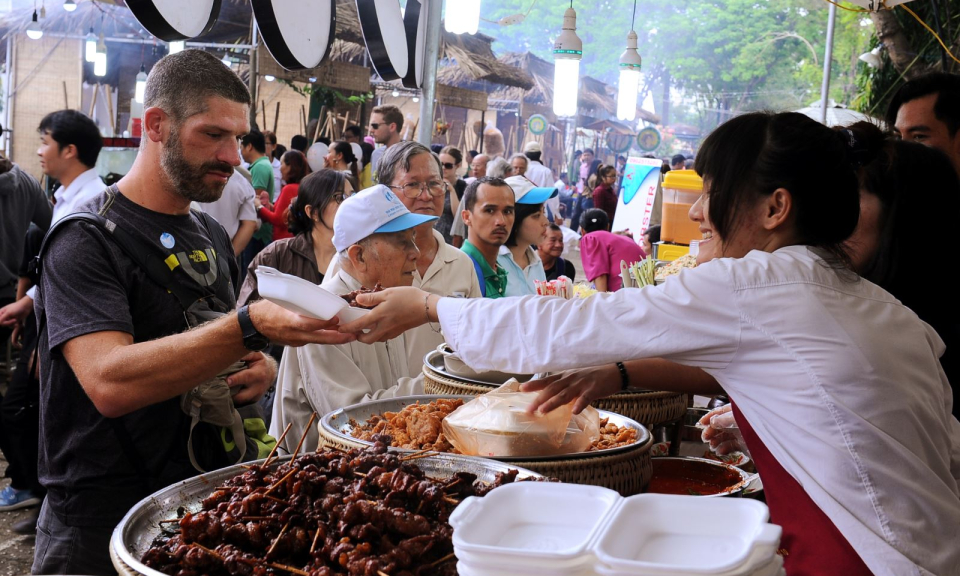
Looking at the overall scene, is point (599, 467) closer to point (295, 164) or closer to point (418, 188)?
point (418, 188)

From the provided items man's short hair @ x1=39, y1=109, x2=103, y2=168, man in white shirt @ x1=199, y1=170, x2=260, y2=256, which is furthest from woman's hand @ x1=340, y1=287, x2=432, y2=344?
man in white shirt @ x1=199, y1=170, x2=260, y2=256

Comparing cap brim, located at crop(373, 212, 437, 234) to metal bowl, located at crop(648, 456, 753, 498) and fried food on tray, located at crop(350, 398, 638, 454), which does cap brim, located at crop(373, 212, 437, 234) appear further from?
metal bowl, located at crop(648, 456, 753, 498)

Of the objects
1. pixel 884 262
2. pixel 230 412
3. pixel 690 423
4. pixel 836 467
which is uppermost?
pixel 884 262

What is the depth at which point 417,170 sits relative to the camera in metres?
4.56

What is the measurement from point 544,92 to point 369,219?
84.7 ft

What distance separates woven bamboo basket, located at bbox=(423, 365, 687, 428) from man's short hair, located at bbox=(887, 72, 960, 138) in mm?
1762

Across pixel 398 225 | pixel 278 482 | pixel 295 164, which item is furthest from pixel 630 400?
A: pixel 295 164

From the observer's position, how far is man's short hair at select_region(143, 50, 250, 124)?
2.32 metres

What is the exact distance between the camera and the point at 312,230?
5.45 m

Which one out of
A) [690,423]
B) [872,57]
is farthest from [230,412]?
[872,57]

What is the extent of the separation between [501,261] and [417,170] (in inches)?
41.2

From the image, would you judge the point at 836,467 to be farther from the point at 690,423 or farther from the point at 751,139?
the point at 690,423

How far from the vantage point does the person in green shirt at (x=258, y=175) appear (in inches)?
332

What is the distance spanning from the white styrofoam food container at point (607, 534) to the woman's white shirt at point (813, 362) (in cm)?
56
